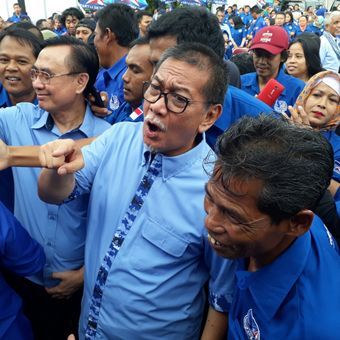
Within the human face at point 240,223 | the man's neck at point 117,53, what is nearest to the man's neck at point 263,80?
the man's neck at point 117,53

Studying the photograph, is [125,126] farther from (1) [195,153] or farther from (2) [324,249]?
(2) [324,249]

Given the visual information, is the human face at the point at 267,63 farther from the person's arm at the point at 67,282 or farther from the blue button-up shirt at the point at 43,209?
the person's arm at the point at 67,282

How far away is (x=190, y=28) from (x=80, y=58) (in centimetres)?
60

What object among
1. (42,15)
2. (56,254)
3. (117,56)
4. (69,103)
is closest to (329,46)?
(117,56)

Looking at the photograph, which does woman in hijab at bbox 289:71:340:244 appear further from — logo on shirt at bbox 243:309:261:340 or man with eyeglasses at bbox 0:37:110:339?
logo on shirt at bbox 243:309:261:340

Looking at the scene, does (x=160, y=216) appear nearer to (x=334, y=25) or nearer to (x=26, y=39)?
(x=26, y=39)

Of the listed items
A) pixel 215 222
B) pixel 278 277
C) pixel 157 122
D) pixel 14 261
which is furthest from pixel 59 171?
pixel 278 277

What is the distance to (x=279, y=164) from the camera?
43.7 inches

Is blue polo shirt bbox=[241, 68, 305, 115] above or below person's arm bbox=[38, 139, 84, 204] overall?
below

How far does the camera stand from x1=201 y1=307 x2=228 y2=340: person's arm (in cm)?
159

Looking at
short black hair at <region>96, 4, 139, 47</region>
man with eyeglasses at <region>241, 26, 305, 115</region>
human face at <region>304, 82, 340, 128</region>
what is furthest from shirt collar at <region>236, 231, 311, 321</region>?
short black hair at <region>96, 4, 139, 47</region>

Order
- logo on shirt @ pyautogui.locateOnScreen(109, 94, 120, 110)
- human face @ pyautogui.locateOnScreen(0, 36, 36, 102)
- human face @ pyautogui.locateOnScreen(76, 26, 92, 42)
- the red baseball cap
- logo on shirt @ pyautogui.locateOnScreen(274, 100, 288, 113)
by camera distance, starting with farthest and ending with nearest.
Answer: human face @ pyautogui.locateOnScreen(76, 26, 92, 42), the red baseball cap, logo on shirt @ pyautogui.locateOnScreen(274, 100, 288, 113), logo on shirt @ pyautogui.locateOnScreen(109, 94, 120, 110), human face @ pyautogui.locateOnScreen(0, 36, 36, 102)

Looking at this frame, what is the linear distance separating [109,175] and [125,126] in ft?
0.77

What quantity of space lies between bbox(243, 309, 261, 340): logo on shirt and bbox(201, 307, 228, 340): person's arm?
0.29 m
